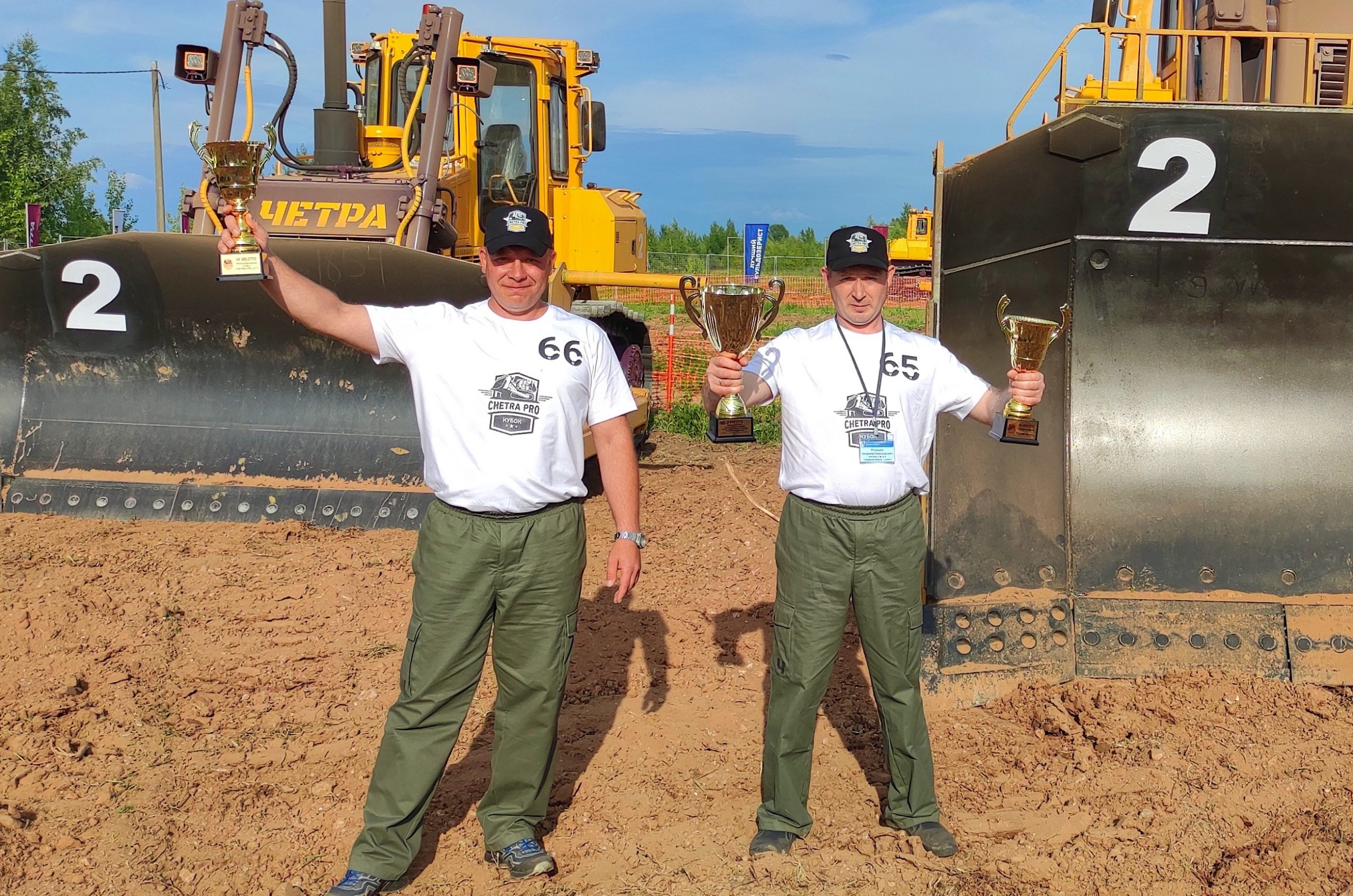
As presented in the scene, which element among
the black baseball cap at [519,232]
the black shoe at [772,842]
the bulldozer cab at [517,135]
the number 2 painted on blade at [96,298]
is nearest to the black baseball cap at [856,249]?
the black baseball cap at [519,232]

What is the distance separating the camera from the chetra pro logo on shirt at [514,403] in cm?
322

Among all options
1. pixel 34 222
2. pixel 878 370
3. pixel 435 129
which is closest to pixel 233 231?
pixel 878 370

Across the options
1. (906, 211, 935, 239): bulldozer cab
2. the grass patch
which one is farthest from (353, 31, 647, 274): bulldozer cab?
(906, 211, 935, 239): bulldozer cab

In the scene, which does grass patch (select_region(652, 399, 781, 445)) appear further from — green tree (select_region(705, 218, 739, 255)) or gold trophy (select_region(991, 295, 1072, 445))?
green tree (select_region(705, 218, 739, 255))

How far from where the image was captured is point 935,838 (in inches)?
136

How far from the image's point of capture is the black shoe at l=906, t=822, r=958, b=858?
3.42 m

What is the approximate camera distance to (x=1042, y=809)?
371 cm

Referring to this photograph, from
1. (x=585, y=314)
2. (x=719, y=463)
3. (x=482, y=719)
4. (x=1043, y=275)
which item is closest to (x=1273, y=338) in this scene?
(x=1043, y=275)

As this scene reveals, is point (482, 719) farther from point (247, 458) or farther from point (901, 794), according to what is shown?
point (247, 458)

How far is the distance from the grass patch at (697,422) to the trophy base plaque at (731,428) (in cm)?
775

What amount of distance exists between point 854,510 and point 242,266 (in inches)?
68.0

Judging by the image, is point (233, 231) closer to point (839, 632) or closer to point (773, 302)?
point (773, 302)

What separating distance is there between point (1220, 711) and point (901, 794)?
56.0 inches

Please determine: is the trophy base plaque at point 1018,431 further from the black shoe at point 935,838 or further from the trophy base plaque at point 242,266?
the trophy base plaque at point 242,266
